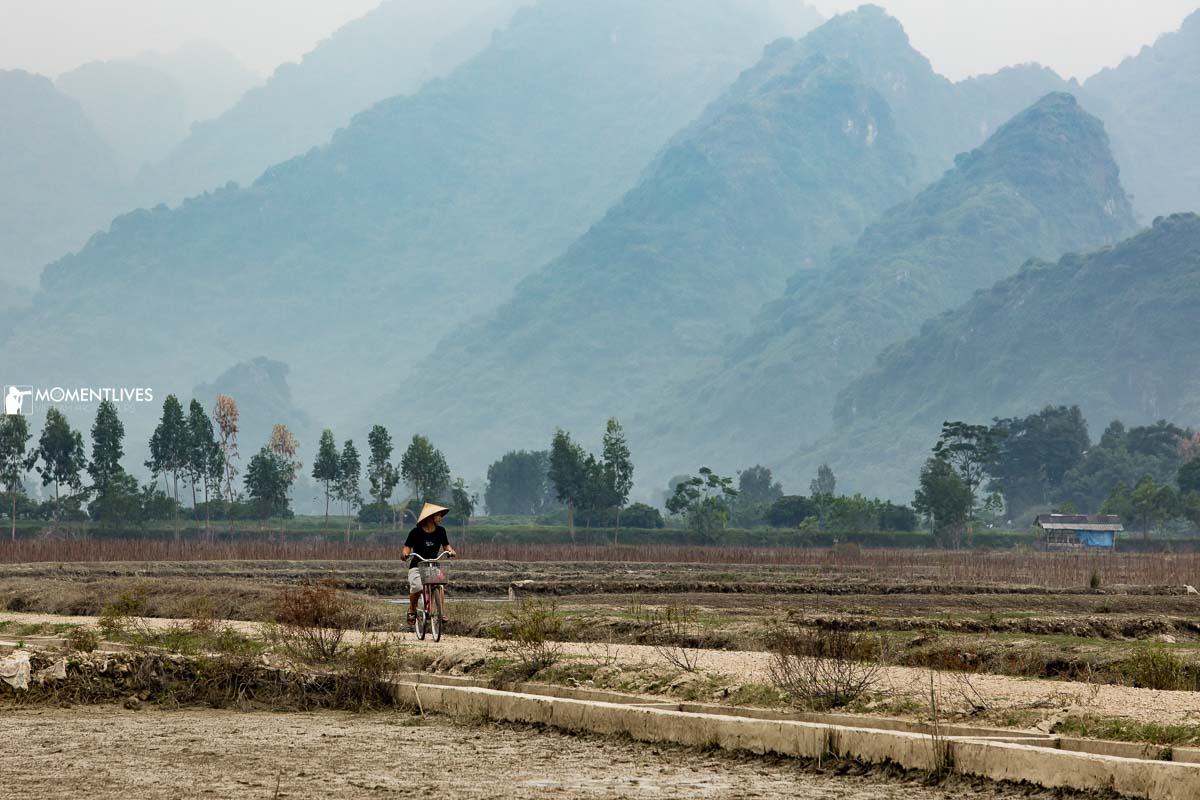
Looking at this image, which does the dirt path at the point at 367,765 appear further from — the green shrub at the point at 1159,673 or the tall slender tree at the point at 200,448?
the tall slender tree at the point at 200,448

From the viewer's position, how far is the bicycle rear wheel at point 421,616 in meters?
27.3

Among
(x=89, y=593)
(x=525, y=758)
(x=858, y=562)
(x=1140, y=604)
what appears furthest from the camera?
(x=858, y=562)

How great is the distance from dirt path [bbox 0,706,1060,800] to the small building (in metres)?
112

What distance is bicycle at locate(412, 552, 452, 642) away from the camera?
87.7ft

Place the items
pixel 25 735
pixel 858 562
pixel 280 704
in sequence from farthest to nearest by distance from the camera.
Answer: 1. pixel 858 562
2. pixel 280 704
3. pixel 25 735

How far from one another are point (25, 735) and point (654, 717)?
7.24 meters

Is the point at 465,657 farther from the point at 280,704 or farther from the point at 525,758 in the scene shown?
the point at 525,758

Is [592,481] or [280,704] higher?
[592,481]

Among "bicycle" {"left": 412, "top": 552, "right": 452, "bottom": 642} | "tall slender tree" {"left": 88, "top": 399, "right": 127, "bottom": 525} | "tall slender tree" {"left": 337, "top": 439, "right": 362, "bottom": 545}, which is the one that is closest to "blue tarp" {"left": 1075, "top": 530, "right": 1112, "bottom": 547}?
"tall slender tree" {"left": 337, "top": 439, "right": 362, "bottom": 545}

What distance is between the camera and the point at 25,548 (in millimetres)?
80688

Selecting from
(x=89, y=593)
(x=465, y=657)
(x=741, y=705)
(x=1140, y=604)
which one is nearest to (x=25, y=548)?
(x=89, y=593)

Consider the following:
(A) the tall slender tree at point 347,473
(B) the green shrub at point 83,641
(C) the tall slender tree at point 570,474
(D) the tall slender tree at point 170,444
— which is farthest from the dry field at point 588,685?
(A) the tall slender tree at point 347,473

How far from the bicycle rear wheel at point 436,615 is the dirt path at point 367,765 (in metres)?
6.12

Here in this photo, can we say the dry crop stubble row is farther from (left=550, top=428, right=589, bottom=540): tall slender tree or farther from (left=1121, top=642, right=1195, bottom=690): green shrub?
(left=1121, top=642, right=1195, bottom=690): green shrub
